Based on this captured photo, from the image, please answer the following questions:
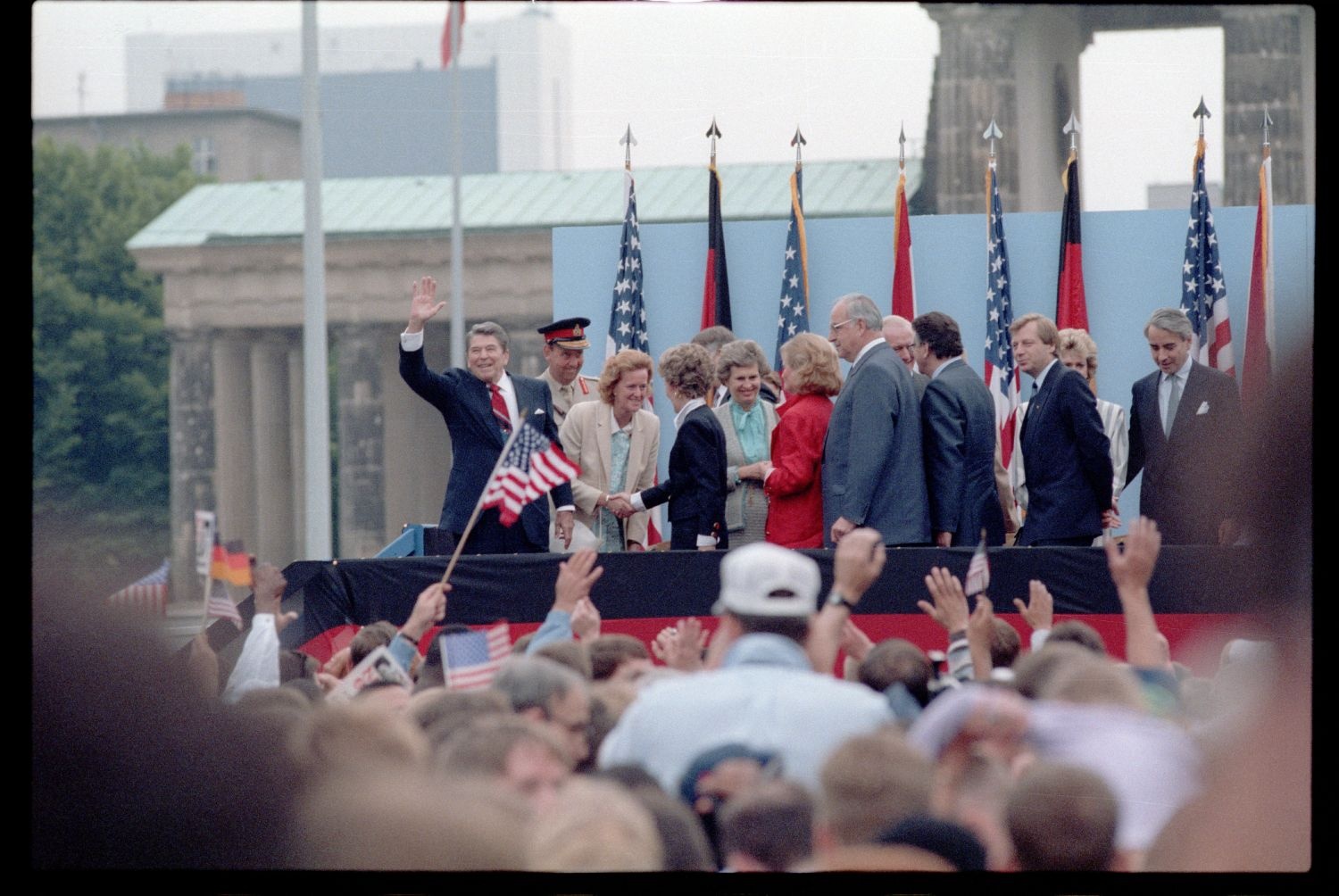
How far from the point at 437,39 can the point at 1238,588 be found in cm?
299

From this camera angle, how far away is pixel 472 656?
5.77m

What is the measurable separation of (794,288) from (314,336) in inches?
205

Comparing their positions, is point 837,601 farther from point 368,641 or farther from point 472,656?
point 368,641

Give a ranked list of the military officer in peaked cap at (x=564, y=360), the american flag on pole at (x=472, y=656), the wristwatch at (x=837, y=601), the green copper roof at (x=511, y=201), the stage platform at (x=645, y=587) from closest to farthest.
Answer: the wristwatch at (x=837, y=601) < the american flag on pole at (x=472, y=656) < the green copper roof at (x=511, y=201) < the stage platform at (x=645, y=587) < the military officer in peaked cap at (x=564, y=360)

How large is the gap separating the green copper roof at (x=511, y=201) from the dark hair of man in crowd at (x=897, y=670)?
2757 millimetres

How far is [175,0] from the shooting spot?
5.71 metres

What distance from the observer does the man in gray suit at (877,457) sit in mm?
7910

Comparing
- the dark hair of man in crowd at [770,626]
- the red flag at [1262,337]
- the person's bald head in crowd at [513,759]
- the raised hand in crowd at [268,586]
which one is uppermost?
the red flag at [1262,337]

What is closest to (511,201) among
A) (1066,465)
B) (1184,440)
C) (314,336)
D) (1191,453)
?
(314,336)

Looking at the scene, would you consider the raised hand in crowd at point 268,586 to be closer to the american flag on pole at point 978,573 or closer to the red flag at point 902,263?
the american flag on pole at point 978,573

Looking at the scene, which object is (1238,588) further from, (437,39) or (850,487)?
(437,39)

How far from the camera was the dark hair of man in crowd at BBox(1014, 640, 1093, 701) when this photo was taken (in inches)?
193

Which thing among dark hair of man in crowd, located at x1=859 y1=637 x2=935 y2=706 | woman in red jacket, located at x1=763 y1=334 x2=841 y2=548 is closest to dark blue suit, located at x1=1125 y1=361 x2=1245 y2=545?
dark hair of man in crowd, located at x1=859 y1=637 x2=935 y2=706

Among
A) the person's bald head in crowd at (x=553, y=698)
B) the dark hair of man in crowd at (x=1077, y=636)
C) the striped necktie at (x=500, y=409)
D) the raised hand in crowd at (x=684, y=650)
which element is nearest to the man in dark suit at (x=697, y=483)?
the striped necktie at (x=500, y=409)
